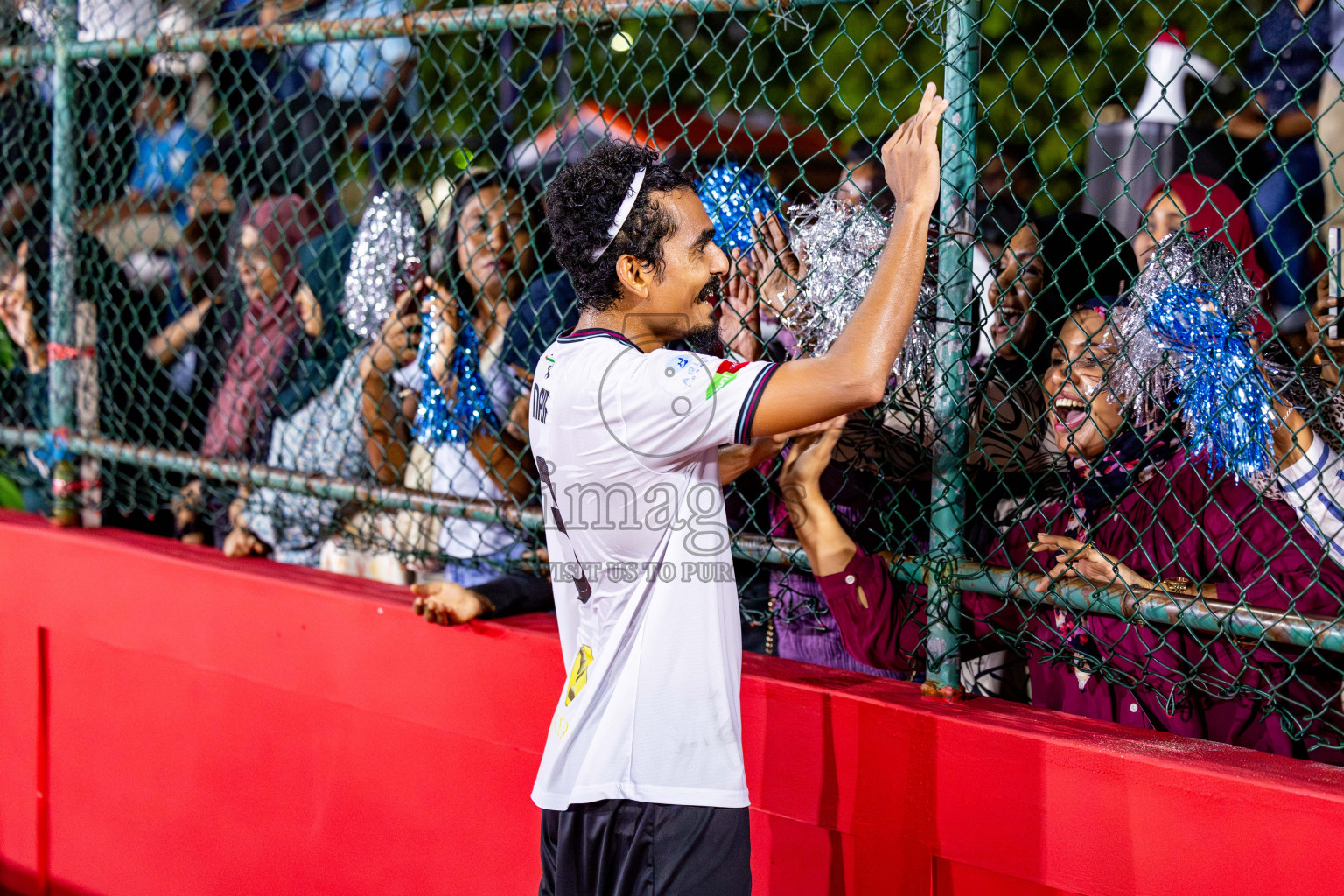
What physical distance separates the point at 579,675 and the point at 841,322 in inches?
33.3

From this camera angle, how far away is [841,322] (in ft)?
6.94

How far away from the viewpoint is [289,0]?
150 inches

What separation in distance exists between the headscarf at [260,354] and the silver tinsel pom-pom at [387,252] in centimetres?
42

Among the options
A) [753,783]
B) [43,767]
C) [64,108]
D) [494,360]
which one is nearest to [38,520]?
[43,767]

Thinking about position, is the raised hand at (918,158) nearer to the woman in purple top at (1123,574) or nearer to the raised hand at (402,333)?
the woman in purple top at (1123,574)

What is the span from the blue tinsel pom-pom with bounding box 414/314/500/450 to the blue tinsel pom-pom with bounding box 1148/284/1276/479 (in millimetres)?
1588

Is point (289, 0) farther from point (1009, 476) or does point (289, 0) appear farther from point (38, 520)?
point (1009, 476)

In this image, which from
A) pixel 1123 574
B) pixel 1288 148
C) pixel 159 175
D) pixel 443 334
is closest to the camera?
pixel 1123 574

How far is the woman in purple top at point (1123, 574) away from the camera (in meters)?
1.91

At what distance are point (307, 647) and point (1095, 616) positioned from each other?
6.09ft

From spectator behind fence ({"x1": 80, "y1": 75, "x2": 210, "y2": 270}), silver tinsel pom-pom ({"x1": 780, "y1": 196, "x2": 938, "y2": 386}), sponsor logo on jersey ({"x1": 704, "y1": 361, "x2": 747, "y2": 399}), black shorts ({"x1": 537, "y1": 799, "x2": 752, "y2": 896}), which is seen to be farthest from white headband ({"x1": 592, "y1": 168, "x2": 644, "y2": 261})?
spectator behind fence ({"x1": 80, "y1": 75, "x2": 210, "y2": 270})

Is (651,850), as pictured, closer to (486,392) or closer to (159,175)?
(486,392)

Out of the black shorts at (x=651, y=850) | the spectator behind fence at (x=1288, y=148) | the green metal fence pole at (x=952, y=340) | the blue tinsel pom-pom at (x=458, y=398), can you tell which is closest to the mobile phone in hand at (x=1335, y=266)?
the green metal fence pole at (x=952, y=340)

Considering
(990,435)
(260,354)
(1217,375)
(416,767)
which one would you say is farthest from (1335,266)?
(260,354)
